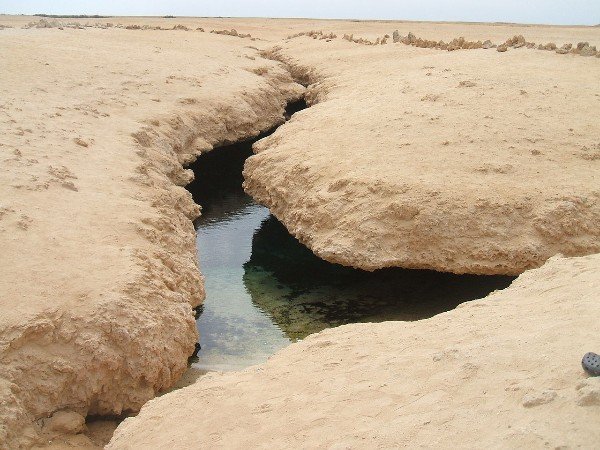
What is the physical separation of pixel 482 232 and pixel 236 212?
158 inches

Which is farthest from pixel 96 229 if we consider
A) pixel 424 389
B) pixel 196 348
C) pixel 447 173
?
pixel 424 389

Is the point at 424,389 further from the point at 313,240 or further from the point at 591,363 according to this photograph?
the point at 313,240

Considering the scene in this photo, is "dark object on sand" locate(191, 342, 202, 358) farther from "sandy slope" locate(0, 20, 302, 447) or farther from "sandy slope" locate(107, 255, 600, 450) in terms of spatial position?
"sandy slope" locate(107, 255, 600, 450)

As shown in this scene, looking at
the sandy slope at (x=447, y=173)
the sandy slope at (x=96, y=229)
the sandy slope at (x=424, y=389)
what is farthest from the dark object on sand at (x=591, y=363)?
the sandy slope at (x=447, y=173)

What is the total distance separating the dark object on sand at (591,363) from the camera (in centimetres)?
275

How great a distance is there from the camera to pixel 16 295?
458cm

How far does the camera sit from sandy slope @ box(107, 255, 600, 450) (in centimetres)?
274

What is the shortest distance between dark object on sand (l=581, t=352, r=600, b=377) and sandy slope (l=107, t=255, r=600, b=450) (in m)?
0.05

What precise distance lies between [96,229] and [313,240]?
197cm

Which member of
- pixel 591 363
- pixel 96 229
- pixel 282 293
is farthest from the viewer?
pixel 282 293

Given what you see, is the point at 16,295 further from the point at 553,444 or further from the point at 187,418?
the point at 553,444

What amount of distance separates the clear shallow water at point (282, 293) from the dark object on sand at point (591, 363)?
322 centimetres

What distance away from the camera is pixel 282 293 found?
690 centimetres

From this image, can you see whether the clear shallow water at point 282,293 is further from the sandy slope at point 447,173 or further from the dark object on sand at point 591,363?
the dark object on sand at point 591,363
